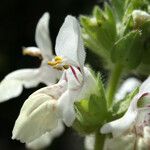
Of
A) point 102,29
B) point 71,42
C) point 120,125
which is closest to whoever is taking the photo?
point 120,125

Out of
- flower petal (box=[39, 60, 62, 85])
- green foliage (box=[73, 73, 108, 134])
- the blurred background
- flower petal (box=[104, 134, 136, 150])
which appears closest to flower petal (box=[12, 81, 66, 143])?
green foliage (box=[73, 73, 108, 134])

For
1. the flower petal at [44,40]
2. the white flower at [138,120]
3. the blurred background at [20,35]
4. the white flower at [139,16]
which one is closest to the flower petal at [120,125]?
the white flower at [138,120]

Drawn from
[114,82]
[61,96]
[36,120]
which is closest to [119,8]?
[114,82]

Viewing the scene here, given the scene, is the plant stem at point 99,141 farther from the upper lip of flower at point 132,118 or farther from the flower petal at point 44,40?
the flower petal at point 44,40

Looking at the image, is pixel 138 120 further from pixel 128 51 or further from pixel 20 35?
pixel 20 35

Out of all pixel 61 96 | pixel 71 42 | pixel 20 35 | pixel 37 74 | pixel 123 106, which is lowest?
pixel 20 35

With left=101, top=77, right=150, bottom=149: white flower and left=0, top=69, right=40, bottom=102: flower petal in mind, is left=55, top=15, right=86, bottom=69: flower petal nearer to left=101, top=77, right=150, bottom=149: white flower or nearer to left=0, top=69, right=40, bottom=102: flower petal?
left=101, top=77, right=150, bottom=149: white flower
